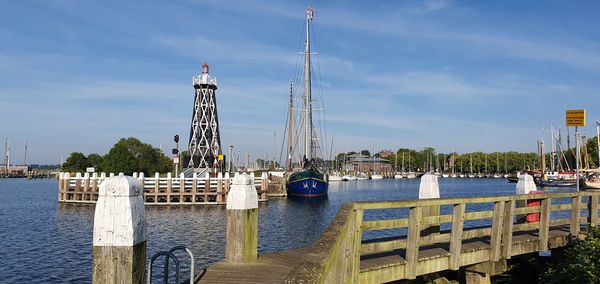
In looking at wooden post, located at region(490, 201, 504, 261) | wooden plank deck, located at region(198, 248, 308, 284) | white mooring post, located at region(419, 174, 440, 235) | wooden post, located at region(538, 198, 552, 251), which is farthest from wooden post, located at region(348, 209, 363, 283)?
wooden post, located at region(538, 198, 552, 251)

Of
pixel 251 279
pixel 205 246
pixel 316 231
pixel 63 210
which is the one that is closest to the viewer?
pixel 251 279

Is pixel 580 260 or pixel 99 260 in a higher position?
pixel 99 260

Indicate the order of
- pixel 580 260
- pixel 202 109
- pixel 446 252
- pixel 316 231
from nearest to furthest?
pixel 446 252, pixel 580 260, pixel 316 231, pixel 202 109

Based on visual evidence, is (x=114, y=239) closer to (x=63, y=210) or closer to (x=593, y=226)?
(x=593, y=226)

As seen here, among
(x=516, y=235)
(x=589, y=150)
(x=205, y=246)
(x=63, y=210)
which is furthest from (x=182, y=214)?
(x=589, y=150)

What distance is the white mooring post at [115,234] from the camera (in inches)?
191

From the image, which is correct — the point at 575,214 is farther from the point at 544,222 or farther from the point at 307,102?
the point at 307,102

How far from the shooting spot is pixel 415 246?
870 centimetres

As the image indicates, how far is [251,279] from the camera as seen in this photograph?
9148 millimetres

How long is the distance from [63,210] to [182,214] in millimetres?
12064

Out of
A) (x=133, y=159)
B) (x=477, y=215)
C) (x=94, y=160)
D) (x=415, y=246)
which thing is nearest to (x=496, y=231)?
(x=477, y=215)

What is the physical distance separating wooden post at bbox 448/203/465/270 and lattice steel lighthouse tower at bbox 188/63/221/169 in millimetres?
79266

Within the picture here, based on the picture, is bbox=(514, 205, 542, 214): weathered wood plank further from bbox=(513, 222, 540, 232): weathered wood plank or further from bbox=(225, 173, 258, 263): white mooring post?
bbox=(225, 173, 258, 263): white mooring post

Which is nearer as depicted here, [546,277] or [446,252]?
[446,252]
